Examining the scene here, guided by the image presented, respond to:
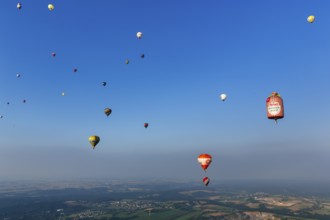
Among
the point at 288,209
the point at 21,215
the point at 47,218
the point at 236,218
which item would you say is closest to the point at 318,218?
the point at 288,209

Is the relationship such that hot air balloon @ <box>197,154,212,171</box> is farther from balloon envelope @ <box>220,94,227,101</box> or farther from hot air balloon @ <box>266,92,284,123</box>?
hot air balloon @ <box>266,92,284,123</box>

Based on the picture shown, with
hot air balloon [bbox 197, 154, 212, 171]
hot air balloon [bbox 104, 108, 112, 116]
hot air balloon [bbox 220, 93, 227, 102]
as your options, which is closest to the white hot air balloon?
hot air balloon [bbox 220, 93, 227, 102]

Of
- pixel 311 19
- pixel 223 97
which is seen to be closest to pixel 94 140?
pixel 223 97

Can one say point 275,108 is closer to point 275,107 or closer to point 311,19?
point 275,107

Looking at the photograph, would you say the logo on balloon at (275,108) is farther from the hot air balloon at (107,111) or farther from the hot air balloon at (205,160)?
the hot air balloon at (107,111)

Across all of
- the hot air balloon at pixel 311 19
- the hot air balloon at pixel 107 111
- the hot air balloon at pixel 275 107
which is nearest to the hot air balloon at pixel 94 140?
the hot air balloon at pixel 107 111
